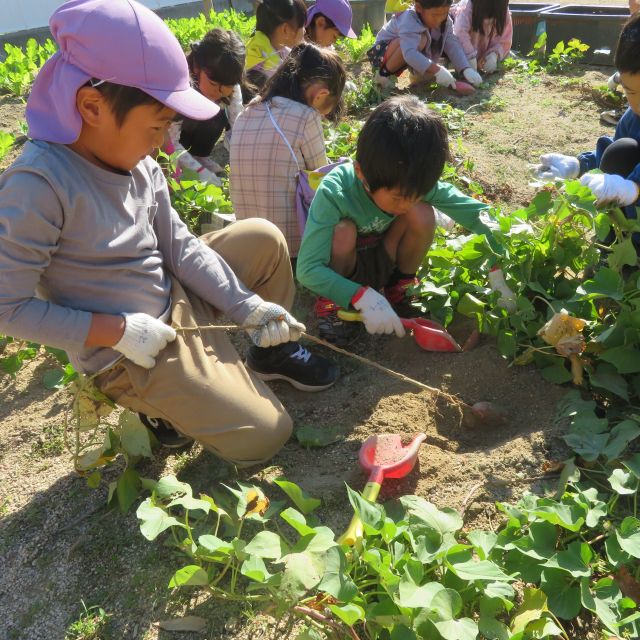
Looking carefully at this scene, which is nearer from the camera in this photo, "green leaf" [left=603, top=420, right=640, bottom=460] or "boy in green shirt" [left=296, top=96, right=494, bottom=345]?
"green leaf" [left=603, top=420, right=640, bottom=460]

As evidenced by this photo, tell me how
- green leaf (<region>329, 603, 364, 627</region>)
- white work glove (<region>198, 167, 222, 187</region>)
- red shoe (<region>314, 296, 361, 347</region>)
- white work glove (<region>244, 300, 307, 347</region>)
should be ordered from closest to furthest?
green leaf (<region>329, 603, 364, 627</region>) → white work glove (<region>244, 300, 307, 347</region>) → red shoe (<region>314, 296, 361, 347</region>) → white work glove (<region>198, 167, 222, 187</region>)

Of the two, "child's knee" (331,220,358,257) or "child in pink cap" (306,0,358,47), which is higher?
"child in pink cap" (306,0,358,47)

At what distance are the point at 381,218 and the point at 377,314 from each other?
0.39m

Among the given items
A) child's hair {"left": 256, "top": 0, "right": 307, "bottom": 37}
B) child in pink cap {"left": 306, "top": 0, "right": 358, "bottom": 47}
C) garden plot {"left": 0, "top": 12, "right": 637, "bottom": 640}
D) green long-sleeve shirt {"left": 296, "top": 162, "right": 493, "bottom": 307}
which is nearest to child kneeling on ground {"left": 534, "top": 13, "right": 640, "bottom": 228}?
garden plot {"left": 0, "top": 12, "right": 637, "bottom": 640}

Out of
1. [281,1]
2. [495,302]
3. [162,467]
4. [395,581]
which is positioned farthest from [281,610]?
[281,1]

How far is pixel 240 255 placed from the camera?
2.12 m

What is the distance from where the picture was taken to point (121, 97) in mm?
1538

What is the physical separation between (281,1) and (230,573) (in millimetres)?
3428

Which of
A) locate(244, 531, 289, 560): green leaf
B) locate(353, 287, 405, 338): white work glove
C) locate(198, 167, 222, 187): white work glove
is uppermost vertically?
locate(244, 531, 289, 560): green leaf

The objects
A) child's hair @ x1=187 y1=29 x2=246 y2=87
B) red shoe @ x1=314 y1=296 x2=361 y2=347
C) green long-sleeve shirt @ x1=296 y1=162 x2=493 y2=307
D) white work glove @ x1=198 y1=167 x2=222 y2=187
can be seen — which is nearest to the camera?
green long-sleeve shirt @ x1=296 y1=162 x2=493 y2=307

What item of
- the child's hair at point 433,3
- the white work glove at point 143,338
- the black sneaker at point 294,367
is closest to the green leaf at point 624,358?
the black sneaker at point 294,367

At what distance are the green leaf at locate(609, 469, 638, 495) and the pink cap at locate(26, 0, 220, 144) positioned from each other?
1306 millimetres

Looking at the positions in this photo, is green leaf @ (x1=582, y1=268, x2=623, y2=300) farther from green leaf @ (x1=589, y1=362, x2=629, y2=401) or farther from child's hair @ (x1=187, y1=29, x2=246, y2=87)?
child's hair @ (x1=187, y1=29, x2=246, y2=87)

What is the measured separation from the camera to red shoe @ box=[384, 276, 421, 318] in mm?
2541
